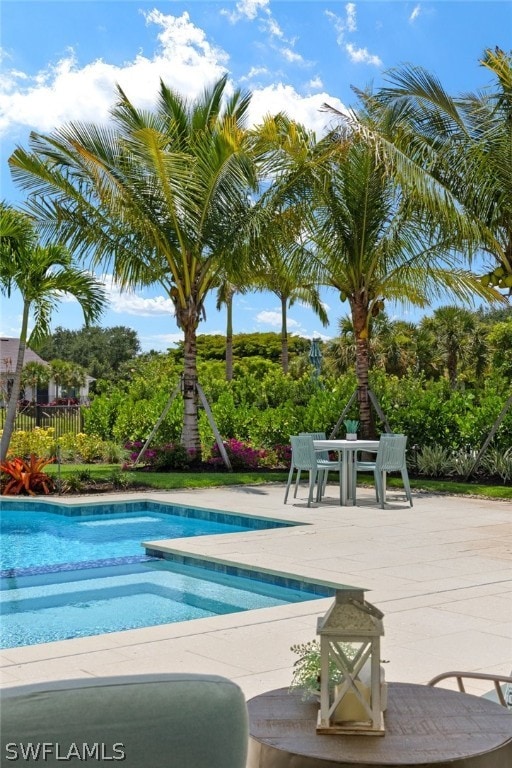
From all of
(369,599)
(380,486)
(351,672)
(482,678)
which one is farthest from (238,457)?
(351,672)

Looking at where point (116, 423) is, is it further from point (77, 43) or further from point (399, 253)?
point (77, 43)

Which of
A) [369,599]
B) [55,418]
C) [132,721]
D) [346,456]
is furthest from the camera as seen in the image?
[55,418]

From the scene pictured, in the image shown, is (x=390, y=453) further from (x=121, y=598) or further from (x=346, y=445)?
(x=121, y=598)

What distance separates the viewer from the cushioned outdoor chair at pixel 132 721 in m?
1.48

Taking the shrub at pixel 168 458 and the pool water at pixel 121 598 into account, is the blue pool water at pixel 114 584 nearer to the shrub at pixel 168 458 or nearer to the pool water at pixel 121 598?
the pool water at pixel 121 598

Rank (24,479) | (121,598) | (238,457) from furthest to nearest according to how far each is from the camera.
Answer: (238,457)
(24,479)
(121,598)

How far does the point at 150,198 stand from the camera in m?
14.7

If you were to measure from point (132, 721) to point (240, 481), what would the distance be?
1319cm

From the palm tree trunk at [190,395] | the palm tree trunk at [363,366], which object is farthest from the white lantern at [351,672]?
the palm tree trunk at [190,395]

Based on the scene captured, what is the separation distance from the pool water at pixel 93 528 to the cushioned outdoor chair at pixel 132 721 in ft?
24.5

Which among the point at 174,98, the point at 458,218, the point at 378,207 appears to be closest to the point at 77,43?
the point at 458,218

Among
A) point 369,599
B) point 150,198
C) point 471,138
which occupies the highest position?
point 471,138

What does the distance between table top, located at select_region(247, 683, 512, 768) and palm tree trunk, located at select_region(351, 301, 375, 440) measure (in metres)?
12.6

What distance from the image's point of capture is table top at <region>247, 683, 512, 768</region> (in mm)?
2168
